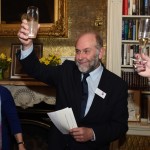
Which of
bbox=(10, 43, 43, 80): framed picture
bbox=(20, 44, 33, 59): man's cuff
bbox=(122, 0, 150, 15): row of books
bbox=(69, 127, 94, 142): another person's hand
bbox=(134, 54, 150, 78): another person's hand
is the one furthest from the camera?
bbox=(10, 43, 43, 80): framed picture

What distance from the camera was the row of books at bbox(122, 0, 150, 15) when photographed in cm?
337

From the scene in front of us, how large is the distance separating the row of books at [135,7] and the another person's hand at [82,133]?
175 cm

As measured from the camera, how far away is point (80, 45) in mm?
2273

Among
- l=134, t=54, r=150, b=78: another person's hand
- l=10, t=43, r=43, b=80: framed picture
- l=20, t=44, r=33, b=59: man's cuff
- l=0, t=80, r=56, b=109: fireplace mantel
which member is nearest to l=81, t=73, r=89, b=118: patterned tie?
l=20, t=44, r=33, b=59: man's cuff

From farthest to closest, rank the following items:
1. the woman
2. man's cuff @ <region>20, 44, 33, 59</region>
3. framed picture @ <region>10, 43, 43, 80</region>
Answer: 1. framed picture @ <region>10, 43, 43, 80</region>
2. the woman
3. man's cuff @ <region>20, 44, 33, 59</region>

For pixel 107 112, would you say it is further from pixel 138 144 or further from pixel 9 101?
pixel 138 144

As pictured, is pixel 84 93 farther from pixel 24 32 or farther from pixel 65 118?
pixel 24 32

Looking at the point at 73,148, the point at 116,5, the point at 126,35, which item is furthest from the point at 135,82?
the point at 73,148

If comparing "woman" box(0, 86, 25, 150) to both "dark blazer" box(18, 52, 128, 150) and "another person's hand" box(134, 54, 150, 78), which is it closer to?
"dark blazer" box(18, 52, 128, 150)

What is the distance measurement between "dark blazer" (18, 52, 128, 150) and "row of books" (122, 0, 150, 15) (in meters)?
1.30

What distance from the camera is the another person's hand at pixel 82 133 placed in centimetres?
207

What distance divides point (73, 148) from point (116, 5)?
175 cm

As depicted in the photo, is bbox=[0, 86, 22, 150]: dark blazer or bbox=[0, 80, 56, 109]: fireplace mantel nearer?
bbox=[0, 86, 22, 150]: dark blazer

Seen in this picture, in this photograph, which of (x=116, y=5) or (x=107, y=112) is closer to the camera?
(x=107, y=112)
